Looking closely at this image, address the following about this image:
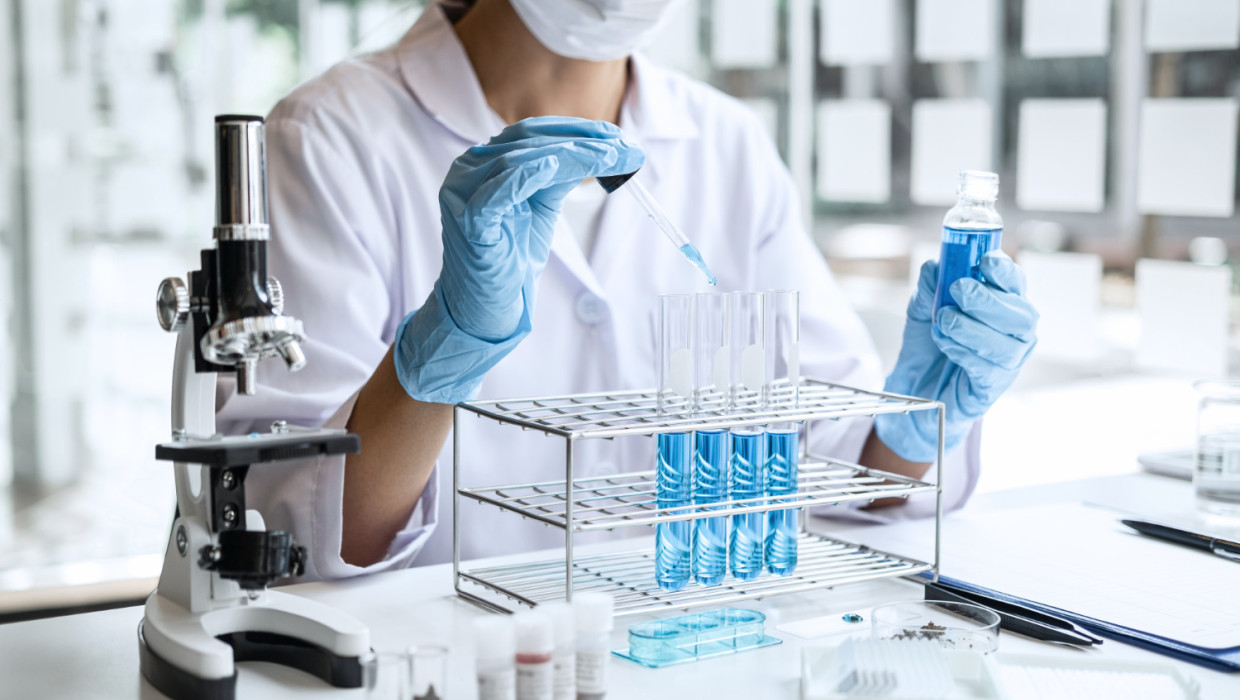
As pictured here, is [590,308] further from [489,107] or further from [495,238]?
[495,238]

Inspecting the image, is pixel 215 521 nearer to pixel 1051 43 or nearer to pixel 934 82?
pixel 1051 43

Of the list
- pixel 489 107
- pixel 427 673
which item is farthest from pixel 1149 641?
pixel 489 107

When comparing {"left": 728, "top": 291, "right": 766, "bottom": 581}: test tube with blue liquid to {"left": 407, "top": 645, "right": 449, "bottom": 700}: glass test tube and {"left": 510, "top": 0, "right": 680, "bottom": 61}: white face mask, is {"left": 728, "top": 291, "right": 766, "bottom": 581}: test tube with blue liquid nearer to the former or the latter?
{"left": 407, "top": 645, "right": 449, "bottom": 700}: glass test tube

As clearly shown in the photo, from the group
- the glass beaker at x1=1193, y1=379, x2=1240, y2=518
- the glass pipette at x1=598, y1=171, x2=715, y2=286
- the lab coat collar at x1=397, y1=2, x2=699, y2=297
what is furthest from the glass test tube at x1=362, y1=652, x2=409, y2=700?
the glass beaker at x1=1193, y1=379, x2=1240, y2=518

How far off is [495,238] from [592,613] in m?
0.47

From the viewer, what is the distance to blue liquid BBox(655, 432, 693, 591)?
1271 millimetres

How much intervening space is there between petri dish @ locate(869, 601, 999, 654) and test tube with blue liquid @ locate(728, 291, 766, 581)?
154 millimetres

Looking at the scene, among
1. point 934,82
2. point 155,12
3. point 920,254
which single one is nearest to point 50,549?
point 155,12

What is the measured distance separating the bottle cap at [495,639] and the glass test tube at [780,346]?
0.49 metres

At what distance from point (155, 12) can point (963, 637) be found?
377 centimetres

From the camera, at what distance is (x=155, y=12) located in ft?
13.1

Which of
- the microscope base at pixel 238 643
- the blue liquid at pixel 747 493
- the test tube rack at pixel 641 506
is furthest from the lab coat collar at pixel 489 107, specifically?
the microscope base at pixel 238 643

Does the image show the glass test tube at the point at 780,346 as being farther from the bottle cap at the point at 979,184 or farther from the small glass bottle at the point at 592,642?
the small glass bottle at the point at 592,642

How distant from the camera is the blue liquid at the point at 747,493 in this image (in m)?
1.29
